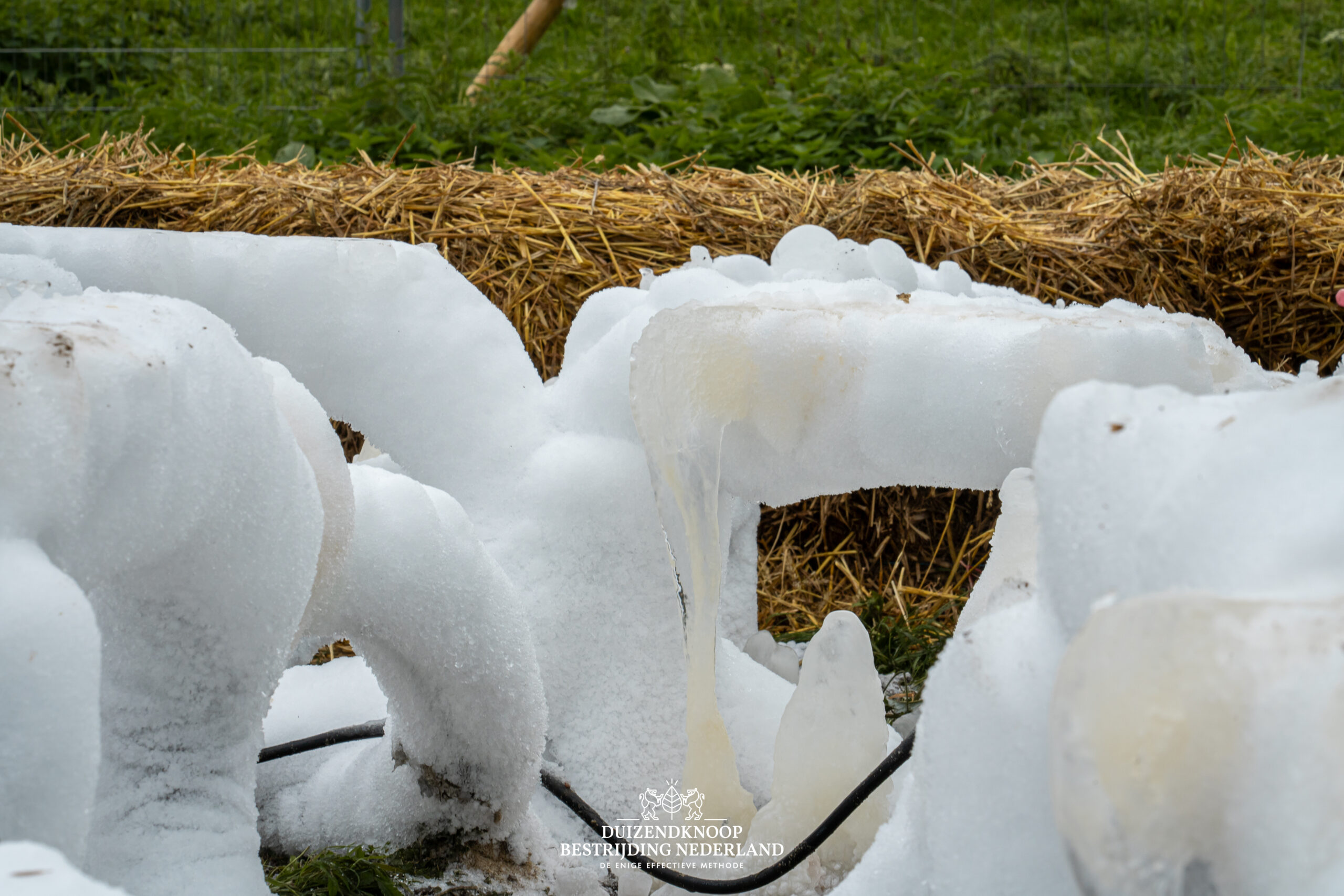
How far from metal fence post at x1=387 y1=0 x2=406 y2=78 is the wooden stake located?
0.60 feet

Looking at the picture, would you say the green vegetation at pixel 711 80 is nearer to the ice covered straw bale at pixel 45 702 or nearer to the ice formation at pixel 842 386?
the ice formation at pixel 842 386

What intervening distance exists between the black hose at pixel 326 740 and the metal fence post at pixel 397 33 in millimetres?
2349

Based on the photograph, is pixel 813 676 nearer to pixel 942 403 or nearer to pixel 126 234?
pixel 942 403

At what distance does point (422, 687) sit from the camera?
2.88ft

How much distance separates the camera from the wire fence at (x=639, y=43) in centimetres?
354

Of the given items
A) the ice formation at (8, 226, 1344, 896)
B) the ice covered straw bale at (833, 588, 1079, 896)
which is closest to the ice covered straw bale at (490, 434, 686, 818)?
the ice formation at (8, 226, 1344, 896)

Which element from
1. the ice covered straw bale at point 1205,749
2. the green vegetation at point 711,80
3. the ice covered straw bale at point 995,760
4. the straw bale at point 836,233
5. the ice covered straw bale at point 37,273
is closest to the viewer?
the ice covered straw bale at point 1205,749

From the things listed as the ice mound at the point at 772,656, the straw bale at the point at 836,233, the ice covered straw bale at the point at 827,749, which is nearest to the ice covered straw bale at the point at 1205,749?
the ice covered straw bale at the point at 827,749

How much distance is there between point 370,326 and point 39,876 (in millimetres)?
716

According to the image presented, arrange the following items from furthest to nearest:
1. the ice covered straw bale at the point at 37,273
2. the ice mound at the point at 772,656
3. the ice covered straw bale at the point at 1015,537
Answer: the ice mound at the point at 772,656
the ice covered straw bale at the point at 37,273
the ice covered straw bale at the point at 1015,537

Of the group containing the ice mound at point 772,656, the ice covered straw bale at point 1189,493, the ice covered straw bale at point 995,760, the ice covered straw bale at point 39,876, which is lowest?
the ice mound at point 772,656

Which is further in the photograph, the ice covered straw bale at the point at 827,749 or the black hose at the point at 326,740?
the black hose at the point at 326,740

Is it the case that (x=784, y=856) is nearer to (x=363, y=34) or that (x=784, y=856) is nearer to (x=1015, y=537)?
(x=1015, y=537)

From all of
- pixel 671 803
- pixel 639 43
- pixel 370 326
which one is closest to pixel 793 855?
pixel 671 803
